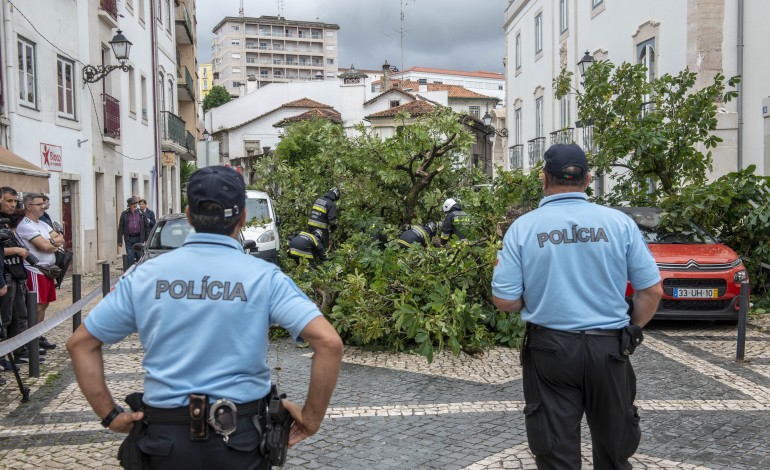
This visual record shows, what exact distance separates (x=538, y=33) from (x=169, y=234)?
2057 centimetres

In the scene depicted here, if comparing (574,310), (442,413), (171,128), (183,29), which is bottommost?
(442,413)

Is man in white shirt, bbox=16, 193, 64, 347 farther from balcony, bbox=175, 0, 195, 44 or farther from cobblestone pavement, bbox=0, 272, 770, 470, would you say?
balcony, bbox=175, 0, 195, 44

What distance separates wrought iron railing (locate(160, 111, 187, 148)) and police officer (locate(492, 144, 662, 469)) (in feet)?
89.5

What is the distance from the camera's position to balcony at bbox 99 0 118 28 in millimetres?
19938

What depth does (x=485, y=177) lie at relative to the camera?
42.8 feet

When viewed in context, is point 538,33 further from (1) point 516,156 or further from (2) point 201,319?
(2) point 201,319

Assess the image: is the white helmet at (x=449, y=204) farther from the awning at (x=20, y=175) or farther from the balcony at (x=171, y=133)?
the balcony at (x=171, y=133)

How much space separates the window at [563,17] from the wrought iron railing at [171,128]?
14.7m

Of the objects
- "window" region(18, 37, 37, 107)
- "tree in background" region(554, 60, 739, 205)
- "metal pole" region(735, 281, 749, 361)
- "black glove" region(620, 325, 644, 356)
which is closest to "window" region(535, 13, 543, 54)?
"tree in background" region(554, 60, 739, 205)

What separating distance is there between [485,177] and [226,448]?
1098cm

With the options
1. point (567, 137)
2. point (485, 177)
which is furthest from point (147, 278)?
point (567, 137)

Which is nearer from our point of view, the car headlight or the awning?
the awning

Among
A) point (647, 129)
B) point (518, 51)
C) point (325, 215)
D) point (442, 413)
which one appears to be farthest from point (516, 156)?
point (442, 413)

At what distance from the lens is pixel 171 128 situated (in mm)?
30547
